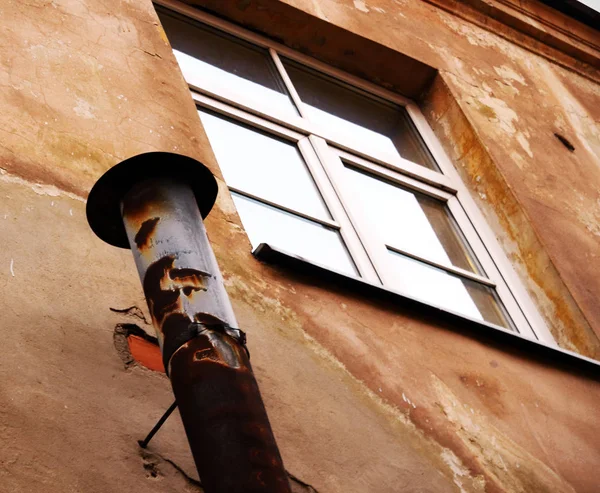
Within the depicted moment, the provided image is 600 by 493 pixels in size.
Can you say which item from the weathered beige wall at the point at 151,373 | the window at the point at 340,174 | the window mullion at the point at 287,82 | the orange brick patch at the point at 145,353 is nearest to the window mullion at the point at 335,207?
the window at the point at 340,174

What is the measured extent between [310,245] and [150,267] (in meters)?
1.73

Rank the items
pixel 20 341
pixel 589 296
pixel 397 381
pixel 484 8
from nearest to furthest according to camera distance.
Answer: pixel 20 341 → pixel 397 381 → pixel 589 296 → pixel 484 8

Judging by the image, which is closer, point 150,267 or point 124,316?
point 150,267

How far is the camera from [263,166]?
4.18 meters

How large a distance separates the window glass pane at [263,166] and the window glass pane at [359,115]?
0.54 m

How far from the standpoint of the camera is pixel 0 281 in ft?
8.27

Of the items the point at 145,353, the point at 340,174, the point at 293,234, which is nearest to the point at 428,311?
the point at 293,234

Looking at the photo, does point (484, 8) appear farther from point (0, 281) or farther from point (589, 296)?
point (0, 281)

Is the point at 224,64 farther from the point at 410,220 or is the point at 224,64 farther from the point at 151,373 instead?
the point at 151,373

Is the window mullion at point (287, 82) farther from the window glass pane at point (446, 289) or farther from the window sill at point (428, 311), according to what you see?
the window sill at point (428, 311)

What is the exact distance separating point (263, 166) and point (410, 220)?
2.62ft

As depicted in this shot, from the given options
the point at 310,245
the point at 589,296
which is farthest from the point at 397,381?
the point at 589,296

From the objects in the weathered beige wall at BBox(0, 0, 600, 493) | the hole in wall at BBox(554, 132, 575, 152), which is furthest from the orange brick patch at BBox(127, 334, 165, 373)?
the hole in wall at BBox(554, 132, 575, 152)

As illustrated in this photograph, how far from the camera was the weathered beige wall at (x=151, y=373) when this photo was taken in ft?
7.65
